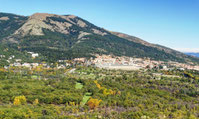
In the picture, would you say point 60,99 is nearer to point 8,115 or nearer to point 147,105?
point 8,115

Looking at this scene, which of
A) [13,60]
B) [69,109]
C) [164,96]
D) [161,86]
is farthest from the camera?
[13,60]

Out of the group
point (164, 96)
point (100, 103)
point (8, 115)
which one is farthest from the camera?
point (164, 96)

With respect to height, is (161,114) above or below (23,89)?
above

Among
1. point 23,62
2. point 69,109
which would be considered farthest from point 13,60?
point 69,109

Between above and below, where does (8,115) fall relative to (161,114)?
below

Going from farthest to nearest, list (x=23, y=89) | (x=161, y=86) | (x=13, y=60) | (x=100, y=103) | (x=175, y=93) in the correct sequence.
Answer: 1. (x=13, y=60)
2. (x=161, y=86)
3. (x=175, y=93)
4. (x=23, y=89)
5. (x=100, y=103)

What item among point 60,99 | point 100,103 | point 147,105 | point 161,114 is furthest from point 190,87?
point 60,99

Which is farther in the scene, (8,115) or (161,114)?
(161,114)

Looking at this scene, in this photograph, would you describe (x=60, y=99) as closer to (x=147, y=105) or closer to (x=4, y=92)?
(x=4, y=92)

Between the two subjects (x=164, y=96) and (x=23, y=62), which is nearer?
(x=164, y=96)
